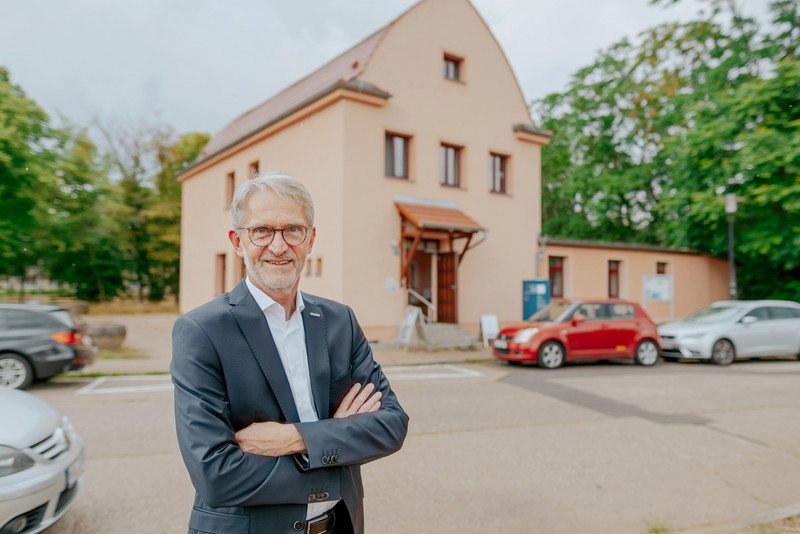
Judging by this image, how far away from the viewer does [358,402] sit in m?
1.93

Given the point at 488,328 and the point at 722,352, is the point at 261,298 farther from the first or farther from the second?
the point at 722,352

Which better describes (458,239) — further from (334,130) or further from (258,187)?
(258,187)

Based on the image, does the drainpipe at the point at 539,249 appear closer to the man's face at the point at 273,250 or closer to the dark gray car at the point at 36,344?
the dark gray car at the point at 36,344

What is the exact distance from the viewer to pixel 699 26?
66.1 ft

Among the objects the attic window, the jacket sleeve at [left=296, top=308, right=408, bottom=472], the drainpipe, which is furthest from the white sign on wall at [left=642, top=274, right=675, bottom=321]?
the jacket sleeve at [left=296, top=308, right=408, bottom=472]

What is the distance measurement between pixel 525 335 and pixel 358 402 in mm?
10242

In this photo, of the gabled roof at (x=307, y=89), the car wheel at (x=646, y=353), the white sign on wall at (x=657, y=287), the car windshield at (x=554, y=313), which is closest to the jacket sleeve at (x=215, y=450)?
the car windshield at (x=554, y=313)

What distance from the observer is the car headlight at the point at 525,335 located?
11.6 meters

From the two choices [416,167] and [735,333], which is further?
[416,167]

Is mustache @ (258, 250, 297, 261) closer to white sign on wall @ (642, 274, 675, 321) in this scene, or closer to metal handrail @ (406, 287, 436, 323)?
metal handrail @ (406, 287, 436, 323)

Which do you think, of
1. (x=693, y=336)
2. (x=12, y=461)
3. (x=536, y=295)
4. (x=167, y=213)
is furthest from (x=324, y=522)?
(x=167, y=213)

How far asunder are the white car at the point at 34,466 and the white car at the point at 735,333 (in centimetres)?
1327

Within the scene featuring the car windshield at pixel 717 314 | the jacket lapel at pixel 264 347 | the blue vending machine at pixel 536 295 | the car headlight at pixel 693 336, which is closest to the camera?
the jacket lapel at pixel 264 347

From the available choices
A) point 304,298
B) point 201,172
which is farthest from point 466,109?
point 304,298
